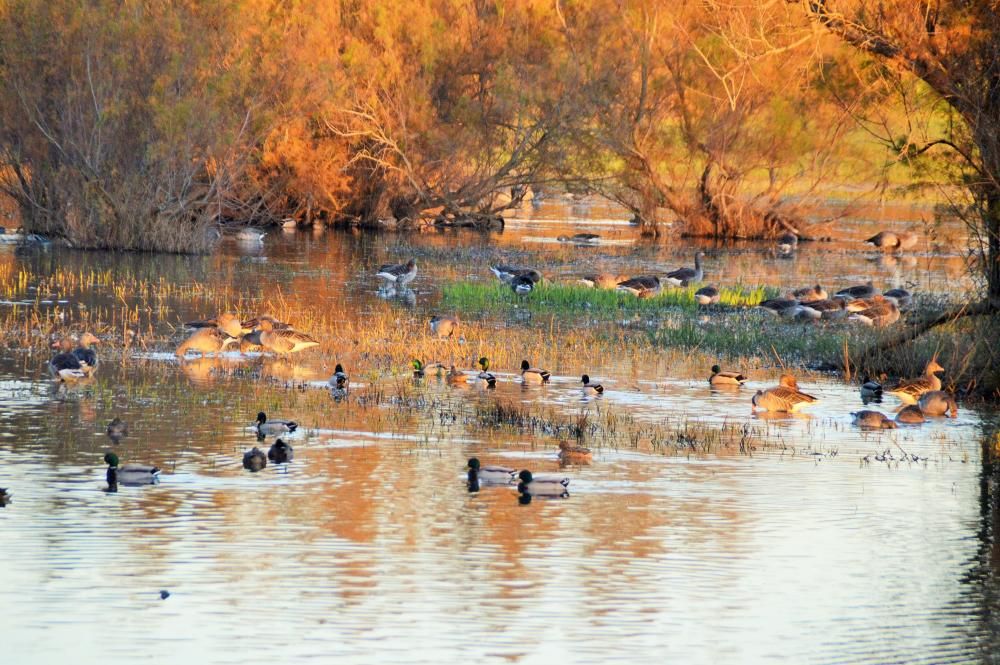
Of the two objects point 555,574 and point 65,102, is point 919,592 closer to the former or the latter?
point 555,574

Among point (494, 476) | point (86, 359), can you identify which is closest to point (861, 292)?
point (86, 359)

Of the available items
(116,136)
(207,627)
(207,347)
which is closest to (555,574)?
(207,627)

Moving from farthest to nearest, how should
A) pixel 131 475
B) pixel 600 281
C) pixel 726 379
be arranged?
pixel 600 281
pixel 726 379
pixel 131 475

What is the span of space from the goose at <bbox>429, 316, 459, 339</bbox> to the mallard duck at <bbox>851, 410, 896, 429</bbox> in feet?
26.4

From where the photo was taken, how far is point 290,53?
42.0 m

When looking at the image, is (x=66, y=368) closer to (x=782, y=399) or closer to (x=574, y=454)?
(x=574, y=454)

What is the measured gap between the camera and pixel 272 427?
14.7m

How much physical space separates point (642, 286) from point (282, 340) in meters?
10.6

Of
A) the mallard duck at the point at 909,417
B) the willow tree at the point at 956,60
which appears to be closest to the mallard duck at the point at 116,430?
the mallard duck at the point at 909,417

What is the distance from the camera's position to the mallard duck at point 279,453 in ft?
44.2

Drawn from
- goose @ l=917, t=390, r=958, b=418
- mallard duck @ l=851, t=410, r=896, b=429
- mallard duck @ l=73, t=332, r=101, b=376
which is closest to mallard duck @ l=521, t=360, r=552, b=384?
mallard duck @ l=851, t=410, r=896, b=429

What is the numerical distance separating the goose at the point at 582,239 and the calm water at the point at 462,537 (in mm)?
28233

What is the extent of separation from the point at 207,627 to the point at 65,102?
30.4m

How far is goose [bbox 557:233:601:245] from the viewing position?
153 ft
